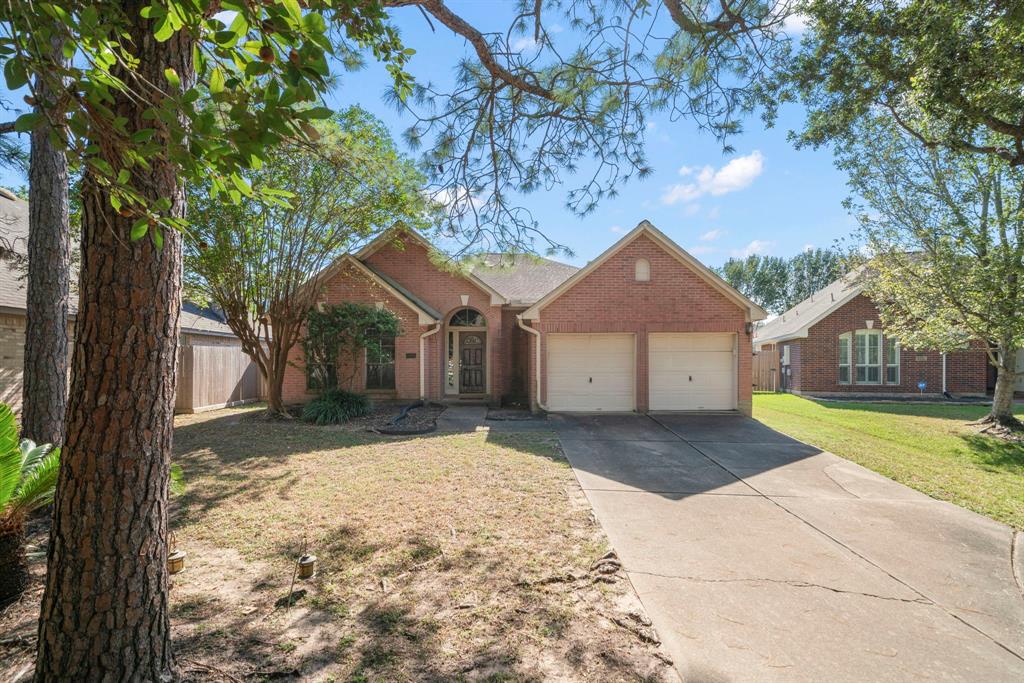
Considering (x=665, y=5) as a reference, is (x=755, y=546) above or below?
below

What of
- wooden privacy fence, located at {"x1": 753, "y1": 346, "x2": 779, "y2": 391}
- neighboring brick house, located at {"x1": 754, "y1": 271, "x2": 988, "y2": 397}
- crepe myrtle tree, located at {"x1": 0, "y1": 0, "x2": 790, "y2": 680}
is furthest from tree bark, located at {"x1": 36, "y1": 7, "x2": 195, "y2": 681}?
wooden privacy fence, located at {"x1": 753, "y1": 346, "x2": 779, "y2": 391}

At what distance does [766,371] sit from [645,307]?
503 inches

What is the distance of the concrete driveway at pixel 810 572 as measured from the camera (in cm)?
284

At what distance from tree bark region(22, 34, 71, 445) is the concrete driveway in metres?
6.52

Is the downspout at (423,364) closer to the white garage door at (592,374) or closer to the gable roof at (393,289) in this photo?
the gable roof at (393,289)

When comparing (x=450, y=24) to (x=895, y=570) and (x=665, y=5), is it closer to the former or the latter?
(x=665, y=5)

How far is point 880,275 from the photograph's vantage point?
513 inches

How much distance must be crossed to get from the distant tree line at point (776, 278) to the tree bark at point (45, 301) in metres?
61.1

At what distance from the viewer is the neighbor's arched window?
41.1ft

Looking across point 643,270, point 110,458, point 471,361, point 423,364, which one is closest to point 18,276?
point 423,364

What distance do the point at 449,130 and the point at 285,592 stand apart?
212 inches

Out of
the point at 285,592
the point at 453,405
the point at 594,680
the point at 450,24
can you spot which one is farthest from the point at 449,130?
the point at 453,405

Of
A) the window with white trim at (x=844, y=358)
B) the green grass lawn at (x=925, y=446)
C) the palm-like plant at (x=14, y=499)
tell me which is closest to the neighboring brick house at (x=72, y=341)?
the palm-like plant at (x=14, y=499)

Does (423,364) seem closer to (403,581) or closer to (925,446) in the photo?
(403,581)
